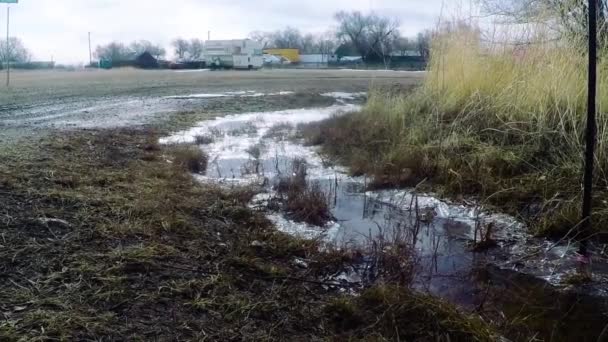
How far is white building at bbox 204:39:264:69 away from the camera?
170ft

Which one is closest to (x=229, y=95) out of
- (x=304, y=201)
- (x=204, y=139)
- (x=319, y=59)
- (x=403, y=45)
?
(x=403, y=45)

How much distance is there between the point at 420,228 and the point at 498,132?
247 cm

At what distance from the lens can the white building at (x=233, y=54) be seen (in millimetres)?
51906

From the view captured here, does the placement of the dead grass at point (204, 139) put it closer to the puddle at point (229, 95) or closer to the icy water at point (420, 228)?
the icy water at point (420, 228)

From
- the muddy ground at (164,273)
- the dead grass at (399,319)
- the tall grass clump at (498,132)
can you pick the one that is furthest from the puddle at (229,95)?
the dead grass at (399,319)

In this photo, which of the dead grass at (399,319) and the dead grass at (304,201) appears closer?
the dead grass at (399,319)

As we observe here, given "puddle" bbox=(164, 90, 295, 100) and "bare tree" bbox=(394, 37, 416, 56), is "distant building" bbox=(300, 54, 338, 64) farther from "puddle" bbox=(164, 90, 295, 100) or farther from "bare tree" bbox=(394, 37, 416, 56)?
"puddle" bbox=(164, 90, 295, 100)

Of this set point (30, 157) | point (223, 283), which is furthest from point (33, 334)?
point (30, 157)

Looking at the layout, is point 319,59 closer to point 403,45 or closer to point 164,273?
point 403,45

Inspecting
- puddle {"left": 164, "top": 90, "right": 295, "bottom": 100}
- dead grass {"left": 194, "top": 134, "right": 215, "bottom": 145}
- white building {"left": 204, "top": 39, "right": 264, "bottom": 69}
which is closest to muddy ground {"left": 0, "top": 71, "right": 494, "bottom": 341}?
dead grass {"left": 194, "top": 134, "right": 215, "bottom": 145}

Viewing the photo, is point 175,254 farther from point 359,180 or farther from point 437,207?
point 359,180

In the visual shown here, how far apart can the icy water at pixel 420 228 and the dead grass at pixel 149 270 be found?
530mm

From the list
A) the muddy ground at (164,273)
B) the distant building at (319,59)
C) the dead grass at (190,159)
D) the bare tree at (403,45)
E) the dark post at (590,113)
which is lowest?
the muddy ground at (164,273)

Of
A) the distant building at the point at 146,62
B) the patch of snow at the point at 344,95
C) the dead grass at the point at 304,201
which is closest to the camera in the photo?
the dead grass at the point at 304,201
